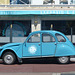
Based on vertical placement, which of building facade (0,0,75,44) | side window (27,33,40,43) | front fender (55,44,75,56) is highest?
building facade (0,0,75,44)

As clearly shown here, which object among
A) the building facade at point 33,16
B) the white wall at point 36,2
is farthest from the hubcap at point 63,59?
the white wall at point 36,2

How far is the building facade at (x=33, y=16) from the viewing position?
2152 centimetres

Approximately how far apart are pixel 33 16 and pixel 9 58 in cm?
1275

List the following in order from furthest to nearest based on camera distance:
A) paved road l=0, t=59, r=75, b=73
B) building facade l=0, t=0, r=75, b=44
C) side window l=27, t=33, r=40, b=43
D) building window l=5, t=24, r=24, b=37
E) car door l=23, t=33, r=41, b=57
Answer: building window l=5, t=24, r=24, b=37 < building facade l=0, t=0, r=75, b=44 < side window l=27, t=33, r=40, b=43 < car door l=23, t=33, r=41, b=57 < paved road l=0, t=59, r=75, b=73

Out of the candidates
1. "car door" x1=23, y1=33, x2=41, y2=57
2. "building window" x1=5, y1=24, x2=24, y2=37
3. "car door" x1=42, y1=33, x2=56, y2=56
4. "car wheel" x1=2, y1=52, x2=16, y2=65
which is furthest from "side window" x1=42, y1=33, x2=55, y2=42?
"building window" x1=5, y1=24, x2=24, y2=37

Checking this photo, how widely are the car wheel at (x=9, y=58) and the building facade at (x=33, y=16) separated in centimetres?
1043

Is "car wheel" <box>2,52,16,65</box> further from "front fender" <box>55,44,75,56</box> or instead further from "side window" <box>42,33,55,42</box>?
"front fender" <box>55,44,75,56</box>

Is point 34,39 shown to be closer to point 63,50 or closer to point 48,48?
point 48,48

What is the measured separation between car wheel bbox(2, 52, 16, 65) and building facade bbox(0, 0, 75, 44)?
10.4 metres

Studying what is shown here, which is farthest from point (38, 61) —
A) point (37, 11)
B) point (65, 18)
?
point (65, 18)

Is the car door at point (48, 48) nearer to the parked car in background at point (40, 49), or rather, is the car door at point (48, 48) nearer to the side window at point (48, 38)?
the parked car in background at point (40, 49)

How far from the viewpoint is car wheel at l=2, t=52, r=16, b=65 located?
10.2 meters

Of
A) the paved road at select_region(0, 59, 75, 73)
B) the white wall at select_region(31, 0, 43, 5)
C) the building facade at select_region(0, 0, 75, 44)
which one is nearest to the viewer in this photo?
the paved road at select_region(0, 59, 75, 73)

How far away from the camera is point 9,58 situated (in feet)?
33.6
